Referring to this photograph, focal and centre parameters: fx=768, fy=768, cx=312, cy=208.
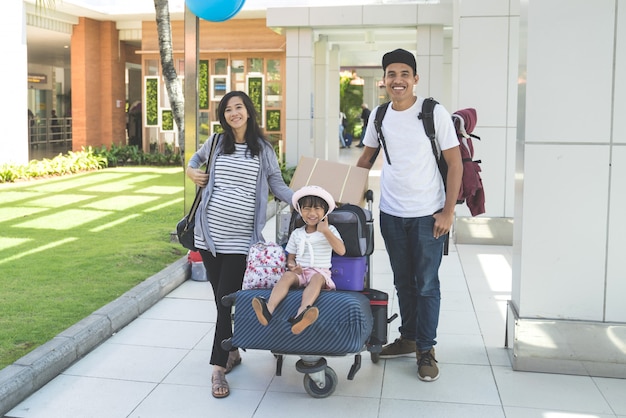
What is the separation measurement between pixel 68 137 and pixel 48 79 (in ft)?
15.0

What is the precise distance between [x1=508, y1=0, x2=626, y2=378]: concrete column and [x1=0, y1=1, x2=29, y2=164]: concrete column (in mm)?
15088

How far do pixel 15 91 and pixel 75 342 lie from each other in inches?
564

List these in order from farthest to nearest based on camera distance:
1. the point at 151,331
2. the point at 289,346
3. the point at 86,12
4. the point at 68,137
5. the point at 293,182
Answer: the point at 68,137, the point at 86,12, the point at 151,331, the point at 293,182, the point at 289,346

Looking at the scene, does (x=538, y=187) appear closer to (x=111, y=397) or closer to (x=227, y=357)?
(x=227, y=357)

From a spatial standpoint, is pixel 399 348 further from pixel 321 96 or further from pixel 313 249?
pixel 321 96

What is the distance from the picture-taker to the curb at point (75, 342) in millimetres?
4324

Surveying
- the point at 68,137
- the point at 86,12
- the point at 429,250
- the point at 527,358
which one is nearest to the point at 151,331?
the point at 429,250

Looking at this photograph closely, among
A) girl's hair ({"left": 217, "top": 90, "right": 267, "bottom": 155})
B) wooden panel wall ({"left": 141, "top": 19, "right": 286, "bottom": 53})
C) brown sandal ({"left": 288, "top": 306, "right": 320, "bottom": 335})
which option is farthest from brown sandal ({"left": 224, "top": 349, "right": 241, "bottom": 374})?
wooden panel wall ({"left": 141, "top": 19, "right": 286, "bottom": 53})

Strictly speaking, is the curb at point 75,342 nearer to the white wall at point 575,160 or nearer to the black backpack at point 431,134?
the black backpack at point 431,134

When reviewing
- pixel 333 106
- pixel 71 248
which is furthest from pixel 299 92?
pixel 71 248

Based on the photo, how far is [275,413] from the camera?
417 centimetres

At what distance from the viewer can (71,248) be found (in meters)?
8.79

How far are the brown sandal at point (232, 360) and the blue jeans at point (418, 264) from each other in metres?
1.12

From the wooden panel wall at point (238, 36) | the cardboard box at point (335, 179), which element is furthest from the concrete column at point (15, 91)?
the cardboard box at point (335, 179)
